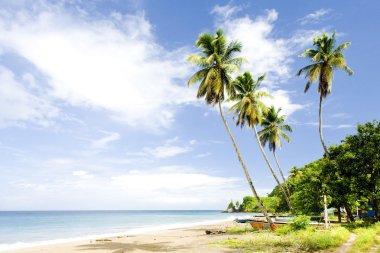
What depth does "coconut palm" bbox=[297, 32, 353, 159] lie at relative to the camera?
26.9 metres

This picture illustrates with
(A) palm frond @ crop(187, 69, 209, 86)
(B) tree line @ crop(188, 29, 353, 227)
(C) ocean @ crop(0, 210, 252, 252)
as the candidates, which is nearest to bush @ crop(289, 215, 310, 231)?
(B) tree line @ crop(188, 29, 353, 227)

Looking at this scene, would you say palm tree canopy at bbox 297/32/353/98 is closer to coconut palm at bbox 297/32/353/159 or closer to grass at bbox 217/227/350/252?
coconut palm at bbox 297/32/353/159

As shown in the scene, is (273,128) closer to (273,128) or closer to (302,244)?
(273,128)

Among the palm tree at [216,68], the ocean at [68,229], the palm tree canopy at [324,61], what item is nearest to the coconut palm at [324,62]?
the palm tree canopy at [324,61]

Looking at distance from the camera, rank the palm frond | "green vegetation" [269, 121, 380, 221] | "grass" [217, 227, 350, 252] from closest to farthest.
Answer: "grass" [217, 227, 350, 252] < "green vegetation" [269, 121, 380, 221] < the palm frond

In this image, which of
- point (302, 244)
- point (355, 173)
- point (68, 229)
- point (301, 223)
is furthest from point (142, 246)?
point (68, 229)

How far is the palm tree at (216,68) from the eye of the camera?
2322 cm

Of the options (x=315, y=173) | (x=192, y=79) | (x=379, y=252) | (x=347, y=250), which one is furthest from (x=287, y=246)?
(x=192, y=79)

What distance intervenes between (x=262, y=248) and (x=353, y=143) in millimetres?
12266

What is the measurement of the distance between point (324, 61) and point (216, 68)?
10.9 m

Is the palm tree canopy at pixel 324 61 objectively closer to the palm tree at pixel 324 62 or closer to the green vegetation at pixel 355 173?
the palm tree at pixel 324 62

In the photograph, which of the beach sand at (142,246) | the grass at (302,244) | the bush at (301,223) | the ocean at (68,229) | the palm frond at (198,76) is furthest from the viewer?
the ocean at (68,229)

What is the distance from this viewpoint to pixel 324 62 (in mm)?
27234

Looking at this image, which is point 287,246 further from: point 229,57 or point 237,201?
point 237,201
